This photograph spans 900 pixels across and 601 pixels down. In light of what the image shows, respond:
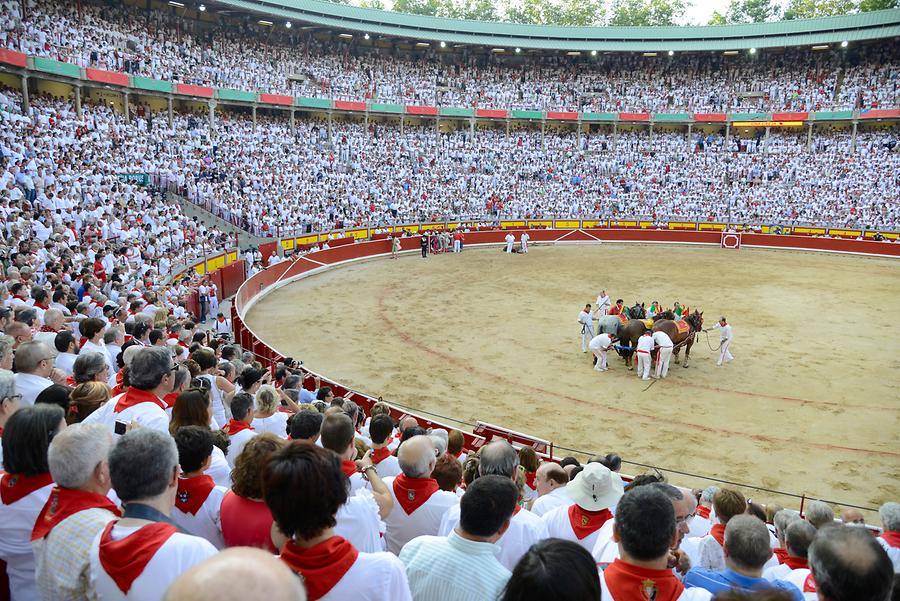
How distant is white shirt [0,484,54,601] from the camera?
11.4 feet

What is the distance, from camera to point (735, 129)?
5400 cm

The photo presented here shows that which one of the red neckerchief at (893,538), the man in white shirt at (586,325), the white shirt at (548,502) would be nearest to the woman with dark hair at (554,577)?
the white shirt at (548,502)

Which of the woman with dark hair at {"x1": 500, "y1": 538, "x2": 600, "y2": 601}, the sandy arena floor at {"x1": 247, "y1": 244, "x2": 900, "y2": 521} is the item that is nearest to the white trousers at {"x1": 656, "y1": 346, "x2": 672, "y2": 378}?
the sandy arena floor at {"x1": 247, "y1": 244, "x2": 900, "y2": 521}

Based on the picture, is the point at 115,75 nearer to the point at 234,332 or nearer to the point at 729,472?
the point at 234,332

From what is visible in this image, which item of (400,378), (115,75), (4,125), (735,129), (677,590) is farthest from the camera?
(735,129)

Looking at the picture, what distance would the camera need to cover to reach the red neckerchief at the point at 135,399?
17.0ft

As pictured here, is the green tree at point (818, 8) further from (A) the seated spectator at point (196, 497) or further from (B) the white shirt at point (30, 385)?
(A) the seated spectator at point (196, 497)

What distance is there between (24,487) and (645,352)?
13.8 m

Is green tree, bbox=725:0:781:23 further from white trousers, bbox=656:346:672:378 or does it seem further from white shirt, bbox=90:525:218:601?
white shirt, bbox=90:525:218:601

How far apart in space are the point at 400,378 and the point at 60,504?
12.5 m

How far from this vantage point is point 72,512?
3088 millimetres

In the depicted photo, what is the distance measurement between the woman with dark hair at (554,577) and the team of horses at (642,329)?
1429cm

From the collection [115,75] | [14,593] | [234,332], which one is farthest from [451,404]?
[115,75]

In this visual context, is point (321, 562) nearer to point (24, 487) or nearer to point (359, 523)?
point (359, 523)
